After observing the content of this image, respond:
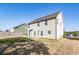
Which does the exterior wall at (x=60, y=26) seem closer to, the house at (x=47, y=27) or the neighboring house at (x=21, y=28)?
the house at (x=47, y=27)

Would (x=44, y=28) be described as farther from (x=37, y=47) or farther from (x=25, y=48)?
(x=25, y=48)

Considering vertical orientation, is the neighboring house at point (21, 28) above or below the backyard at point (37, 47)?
above

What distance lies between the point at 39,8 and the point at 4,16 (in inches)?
27.9

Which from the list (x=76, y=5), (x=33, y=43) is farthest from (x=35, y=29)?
(x=76, y=5)

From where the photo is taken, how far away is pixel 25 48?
30.3 feet

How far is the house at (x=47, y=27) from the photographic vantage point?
362 inches

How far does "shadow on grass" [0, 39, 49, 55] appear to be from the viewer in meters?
9.20

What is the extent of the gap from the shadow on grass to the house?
0.54ft

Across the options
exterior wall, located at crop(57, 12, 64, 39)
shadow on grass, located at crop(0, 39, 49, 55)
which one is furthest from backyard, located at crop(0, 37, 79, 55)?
exterior wall, located at crop(57, 12, 64, 39)

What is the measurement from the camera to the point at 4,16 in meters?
9.21

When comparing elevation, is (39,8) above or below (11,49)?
above

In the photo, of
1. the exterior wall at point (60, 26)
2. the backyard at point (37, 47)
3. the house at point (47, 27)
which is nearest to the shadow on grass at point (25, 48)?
the backyard at point (37, 47)

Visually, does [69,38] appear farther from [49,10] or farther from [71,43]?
[49,10]

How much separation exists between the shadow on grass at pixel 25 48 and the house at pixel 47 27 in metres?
0.17
